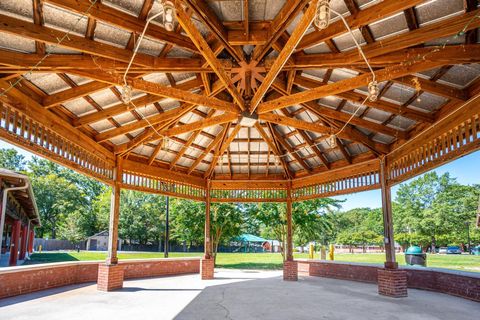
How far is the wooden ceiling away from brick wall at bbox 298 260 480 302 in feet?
11.8

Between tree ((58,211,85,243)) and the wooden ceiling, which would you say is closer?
the wooden ceiling

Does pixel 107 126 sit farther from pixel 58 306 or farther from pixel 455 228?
pixel 455 228

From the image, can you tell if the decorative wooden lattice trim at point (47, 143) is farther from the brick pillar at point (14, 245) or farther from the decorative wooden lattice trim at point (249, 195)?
the brick pillar at point (14, 245)

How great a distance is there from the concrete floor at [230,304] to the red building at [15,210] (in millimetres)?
3779

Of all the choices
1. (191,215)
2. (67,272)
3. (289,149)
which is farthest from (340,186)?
(191,215)

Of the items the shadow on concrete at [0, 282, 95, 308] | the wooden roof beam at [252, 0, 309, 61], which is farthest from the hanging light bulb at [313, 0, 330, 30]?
the shadow on concrete at [0, 282, 95, 308]

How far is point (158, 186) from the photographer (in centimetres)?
1071

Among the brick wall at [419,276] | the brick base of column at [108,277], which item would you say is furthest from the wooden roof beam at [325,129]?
the brick base of column at [108,277]

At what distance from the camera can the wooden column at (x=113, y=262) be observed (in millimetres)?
8148

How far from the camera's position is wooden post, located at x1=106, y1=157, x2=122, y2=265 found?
8.48 meters

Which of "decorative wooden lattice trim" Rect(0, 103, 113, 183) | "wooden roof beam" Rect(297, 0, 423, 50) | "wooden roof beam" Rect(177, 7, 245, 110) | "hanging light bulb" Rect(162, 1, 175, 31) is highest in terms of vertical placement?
"wooden roof beam" Rect(297, 0, 423, 50)

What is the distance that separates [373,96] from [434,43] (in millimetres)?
1728

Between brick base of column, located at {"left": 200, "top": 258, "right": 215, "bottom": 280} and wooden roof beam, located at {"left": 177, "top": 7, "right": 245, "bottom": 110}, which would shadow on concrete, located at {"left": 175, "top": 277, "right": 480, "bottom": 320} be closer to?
brick base of column, located at {"left": 200, "top": 258, "right": 215, "bottom": 280}

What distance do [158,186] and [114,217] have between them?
2173 millimetres
